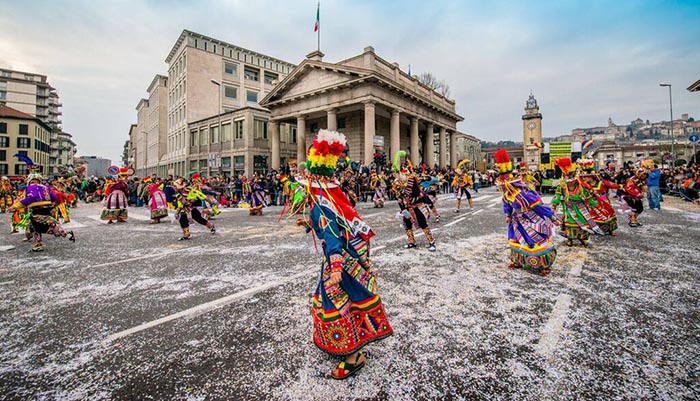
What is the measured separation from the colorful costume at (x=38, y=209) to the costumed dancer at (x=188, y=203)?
8.56ft

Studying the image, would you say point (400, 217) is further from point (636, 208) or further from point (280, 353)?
point (636, 208)

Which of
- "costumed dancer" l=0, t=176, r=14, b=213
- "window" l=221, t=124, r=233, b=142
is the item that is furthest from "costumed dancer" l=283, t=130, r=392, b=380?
"window" l=221, t=124, r=233, b=142

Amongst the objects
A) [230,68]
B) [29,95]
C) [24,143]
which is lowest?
[24,143]

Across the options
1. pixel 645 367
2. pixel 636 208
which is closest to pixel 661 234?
pixel 636 208

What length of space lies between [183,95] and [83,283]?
47976 mm

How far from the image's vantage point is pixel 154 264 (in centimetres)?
564

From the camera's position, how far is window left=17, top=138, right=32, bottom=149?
177 ft

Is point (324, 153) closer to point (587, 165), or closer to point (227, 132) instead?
point (587, 165)

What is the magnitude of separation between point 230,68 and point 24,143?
4208cm

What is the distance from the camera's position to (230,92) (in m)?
46.4

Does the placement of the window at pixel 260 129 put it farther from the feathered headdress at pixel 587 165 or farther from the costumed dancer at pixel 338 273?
the costumed dancer at pixel 338 273

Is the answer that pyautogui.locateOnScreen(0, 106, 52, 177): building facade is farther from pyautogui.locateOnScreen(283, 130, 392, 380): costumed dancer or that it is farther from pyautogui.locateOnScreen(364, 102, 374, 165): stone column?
pyautogui.locateOnScreen(283, 130, 392, 380): costumed dancer

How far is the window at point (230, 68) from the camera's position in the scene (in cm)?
4662

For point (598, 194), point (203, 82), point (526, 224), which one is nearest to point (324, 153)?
point (526, 224)
